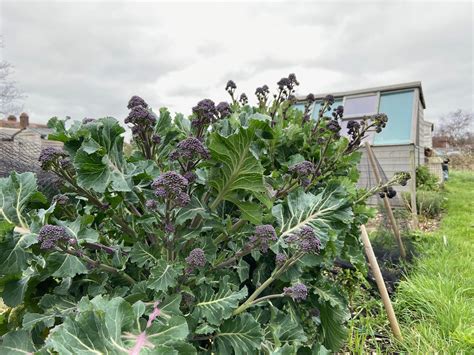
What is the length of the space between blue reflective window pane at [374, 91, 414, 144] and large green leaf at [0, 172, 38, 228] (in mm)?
8941

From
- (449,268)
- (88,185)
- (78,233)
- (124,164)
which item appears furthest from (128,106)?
(449,268)

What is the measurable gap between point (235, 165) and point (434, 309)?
2524 mm

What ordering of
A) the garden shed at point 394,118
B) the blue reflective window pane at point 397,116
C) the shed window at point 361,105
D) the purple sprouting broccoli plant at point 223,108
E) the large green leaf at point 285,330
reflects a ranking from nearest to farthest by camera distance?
the large green leaf at point 285,330
the purple sprouting broccoli plant at point 223,108
the garden shed at point 394,118
the blue reflective window pane at point 397,116
the shed window at point 361,105

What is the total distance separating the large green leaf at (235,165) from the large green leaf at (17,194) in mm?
657

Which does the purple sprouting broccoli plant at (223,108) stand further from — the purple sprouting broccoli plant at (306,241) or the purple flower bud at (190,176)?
the purple sprouting broccoli plant at (306,241)

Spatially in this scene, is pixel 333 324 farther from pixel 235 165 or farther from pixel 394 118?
pixel 394 118

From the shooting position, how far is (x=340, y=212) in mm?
1466

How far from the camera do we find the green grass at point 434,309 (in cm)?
227

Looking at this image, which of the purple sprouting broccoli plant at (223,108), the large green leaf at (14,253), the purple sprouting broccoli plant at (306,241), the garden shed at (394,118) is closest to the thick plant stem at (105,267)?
the large green leaf at (14,253)

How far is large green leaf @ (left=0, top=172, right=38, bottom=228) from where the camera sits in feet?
3.83

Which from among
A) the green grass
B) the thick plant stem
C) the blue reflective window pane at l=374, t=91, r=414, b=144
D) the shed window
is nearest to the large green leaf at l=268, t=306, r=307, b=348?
the thick plant stem

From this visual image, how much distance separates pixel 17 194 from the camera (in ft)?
3.94

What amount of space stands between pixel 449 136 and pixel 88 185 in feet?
114

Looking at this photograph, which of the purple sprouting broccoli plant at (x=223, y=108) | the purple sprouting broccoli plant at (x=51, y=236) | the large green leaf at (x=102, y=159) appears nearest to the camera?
the purple sprouting broccoli plant at (x=51, y=236)
